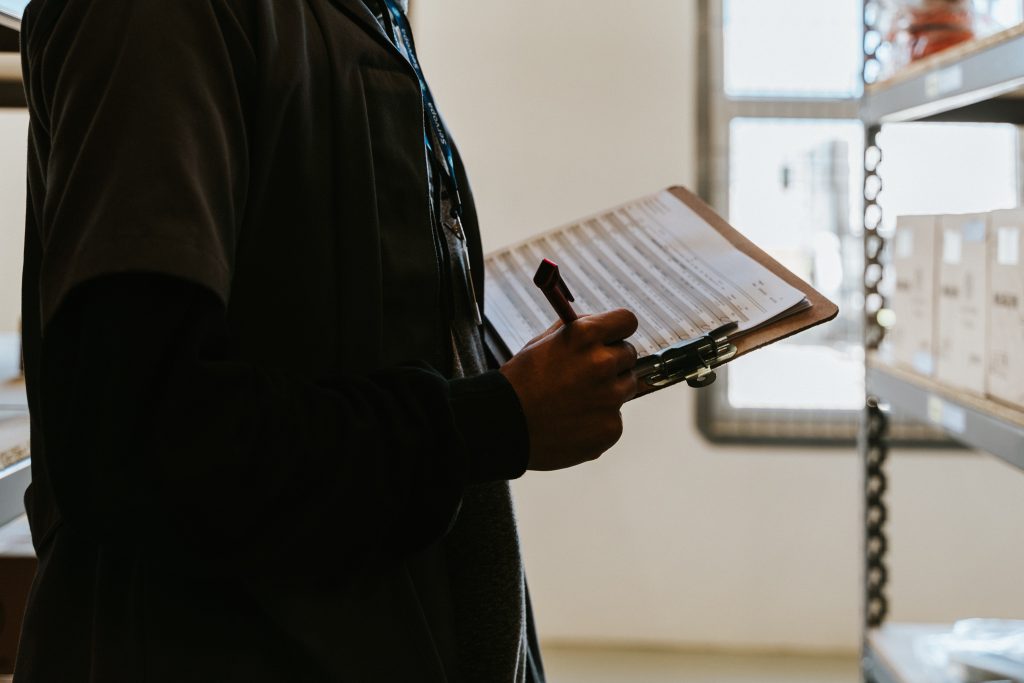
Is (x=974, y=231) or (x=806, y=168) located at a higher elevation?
(x=806, y=168)

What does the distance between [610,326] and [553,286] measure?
0.05 m

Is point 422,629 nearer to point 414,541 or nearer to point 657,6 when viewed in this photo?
point 414,541

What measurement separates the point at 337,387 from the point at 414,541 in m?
0.11

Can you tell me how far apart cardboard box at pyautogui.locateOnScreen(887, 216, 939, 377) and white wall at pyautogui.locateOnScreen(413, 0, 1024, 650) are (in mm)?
1245

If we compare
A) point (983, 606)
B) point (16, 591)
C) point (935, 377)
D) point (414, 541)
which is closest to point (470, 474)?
point (414, 541)

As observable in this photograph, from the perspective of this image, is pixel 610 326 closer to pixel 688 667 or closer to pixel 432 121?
pixel 432 121

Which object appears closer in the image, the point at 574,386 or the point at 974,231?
the point at 574,386

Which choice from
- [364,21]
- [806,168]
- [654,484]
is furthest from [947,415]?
[806,168]

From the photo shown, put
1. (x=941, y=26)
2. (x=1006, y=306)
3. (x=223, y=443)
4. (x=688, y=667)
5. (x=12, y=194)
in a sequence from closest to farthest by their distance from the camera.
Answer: (x=223, y=443) → (x=12, y=194) → (x=1006, y=306) → (x=941, y=26) → (x=688, y=667)

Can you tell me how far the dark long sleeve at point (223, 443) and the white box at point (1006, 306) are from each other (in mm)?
788

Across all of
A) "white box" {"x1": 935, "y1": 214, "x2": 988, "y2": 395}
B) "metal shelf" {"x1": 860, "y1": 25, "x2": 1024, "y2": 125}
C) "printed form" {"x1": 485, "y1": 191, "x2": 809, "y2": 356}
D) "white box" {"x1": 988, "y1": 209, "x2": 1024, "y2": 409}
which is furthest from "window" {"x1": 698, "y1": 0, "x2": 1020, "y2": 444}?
"printed form" {"x1": 485, "y1": 191, "x2": 809, "y2": 356}

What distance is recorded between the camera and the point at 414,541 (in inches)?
21.2

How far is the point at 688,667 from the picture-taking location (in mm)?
2531

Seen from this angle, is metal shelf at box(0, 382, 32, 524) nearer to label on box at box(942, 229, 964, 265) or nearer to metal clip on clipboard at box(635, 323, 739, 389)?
metal clip on clipboard at box(635, 323, 739, 389)
